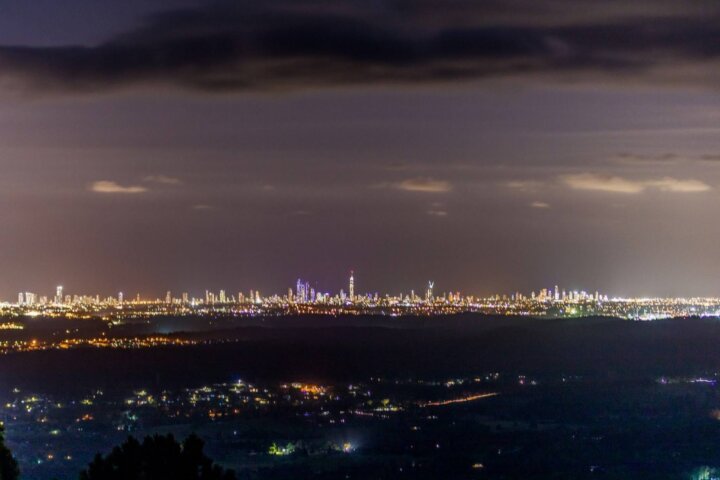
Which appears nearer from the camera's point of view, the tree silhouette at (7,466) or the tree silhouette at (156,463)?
the tree silhouette at (156,463)

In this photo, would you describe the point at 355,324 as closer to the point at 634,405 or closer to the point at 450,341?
the point at 450,341

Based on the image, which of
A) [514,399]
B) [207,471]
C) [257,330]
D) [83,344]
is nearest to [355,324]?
[257,330]

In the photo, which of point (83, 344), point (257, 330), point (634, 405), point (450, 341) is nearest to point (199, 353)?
point (83, 344)

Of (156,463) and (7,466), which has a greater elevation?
(156,463)

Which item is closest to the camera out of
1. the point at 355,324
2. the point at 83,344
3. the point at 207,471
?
the point at 207,471

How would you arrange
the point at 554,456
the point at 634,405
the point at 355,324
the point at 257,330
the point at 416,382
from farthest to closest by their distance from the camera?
1. the point at 355,324
2. the point at 257,330
3. the point at 416,382
4. the point at 634,405
5. the point at 554,456

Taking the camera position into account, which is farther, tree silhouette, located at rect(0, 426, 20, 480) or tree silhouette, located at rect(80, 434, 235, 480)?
tree silhouette, located at rect(0, 426, 20, 480)

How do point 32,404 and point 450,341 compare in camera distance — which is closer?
point 32,404

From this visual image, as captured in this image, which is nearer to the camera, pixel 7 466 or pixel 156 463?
pixel 156 463
